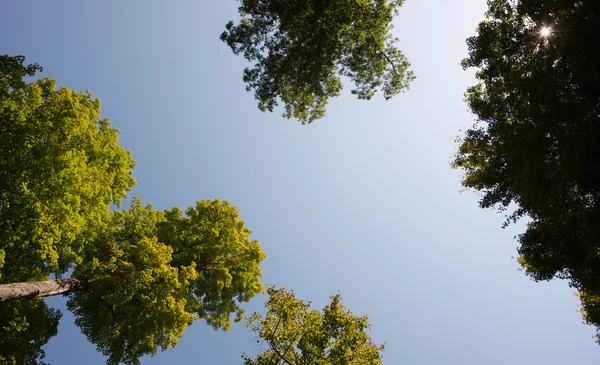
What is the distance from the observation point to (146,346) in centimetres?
1444

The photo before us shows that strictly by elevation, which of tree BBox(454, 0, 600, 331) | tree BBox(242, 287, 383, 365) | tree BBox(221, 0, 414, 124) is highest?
tree BBox(221, 0, 414, 124)

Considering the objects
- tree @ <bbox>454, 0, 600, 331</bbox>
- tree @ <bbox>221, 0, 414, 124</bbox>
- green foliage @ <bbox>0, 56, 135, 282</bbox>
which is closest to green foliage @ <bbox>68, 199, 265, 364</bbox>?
green foliage @ <bbox>0, 56, 135, 282</bbox>

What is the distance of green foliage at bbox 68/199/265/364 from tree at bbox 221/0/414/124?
8661 mm

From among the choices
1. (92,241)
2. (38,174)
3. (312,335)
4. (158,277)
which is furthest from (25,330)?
(312,335)

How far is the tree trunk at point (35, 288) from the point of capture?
10566mm

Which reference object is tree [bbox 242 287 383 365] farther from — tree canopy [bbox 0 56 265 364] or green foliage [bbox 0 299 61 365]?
green foliage [bbox 0 299 61 365]

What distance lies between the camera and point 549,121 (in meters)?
10.5

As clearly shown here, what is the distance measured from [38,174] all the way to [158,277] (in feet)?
20.6

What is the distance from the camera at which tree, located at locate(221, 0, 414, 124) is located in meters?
14.6

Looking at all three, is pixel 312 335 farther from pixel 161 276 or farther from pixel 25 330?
pixel 25 330

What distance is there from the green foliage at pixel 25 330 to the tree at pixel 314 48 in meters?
15.5

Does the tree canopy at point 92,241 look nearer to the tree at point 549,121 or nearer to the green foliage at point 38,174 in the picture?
the green foliage at point 38,174

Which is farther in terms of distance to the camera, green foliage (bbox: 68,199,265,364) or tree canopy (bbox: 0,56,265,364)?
green foliage (bbox: 68,199,265,364)

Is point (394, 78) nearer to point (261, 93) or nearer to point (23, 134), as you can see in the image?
point (261, 93)
